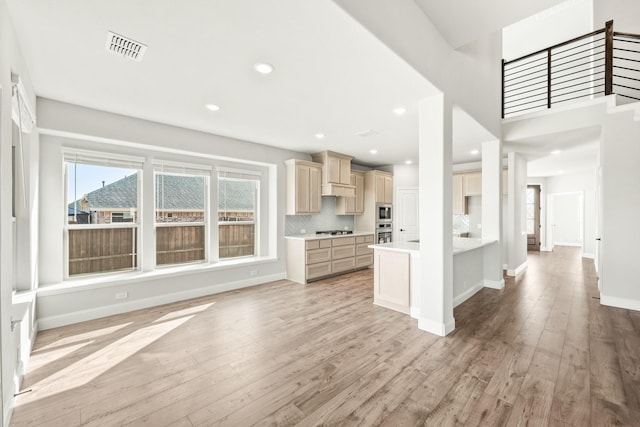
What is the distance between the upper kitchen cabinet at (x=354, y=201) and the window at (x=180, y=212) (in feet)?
10.4

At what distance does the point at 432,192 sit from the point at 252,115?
2525 mm

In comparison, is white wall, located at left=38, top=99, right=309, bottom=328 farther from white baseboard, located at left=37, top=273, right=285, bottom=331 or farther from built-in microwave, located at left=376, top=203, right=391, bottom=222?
built-in microwave, located at left=376, top=203, right=391, bottom=222

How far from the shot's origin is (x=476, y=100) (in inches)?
156

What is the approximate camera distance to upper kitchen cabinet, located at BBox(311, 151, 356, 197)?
590 centimetres

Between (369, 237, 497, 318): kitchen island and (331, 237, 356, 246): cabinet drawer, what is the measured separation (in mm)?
1878

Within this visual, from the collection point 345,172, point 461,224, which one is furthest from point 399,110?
point 461,224

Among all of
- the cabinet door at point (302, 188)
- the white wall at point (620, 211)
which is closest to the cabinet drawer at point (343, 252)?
the cabinet door at point (302, 188)

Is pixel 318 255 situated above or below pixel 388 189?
below

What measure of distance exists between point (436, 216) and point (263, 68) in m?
2.34

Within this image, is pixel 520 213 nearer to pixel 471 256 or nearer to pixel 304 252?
pixel 471 256

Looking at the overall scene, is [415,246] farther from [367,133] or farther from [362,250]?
[362,250]

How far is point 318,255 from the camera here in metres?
5.54

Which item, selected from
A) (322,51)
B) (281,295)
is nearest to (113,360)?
(281,295)

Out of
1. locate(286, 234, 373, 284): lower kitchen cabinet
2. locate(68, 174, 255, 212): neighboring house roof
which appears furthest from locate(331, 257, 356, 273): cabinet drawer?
locate(68, 174, 255, 212): neighboring house roof
